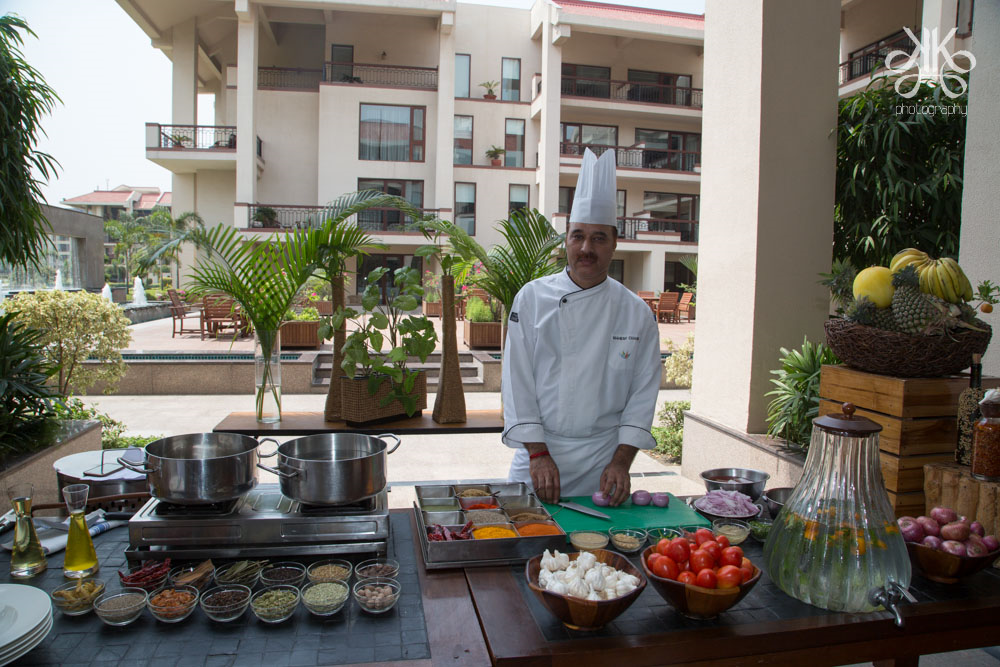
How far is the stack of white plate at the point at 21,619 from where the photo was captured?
116cm

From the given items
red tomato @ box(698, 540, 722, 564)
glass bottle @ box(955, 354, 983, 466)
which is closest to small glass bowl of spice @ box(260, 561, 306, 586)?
red tomato @ box(698, 540, 722, 564)

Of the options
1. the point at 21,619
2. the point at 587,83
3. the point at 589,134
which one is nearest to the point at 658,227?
the point at 589,134

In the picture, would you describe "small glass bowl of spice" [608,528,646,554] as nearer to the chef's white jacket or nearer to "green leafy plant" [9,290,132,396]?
the chef's white jacket

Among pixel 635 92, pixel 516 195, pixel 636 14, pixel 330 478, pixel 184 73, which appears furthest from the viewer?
pixel 636 14

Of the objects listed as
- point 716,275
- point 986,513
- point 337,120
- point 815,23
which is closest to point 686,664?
point 986,513

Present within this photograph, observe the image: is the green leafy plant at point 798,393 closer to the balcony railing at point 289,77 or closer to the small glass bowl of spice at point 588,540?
the small glass bowl of spice at point 588,540

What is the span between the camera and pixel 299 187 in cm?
1945

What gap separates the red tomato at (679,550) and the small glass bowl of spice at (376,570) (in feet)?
2.02

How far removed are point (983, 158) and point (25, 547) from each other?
14.2ft

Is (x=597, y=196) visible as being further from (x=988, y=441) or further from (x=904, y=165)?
(x=904, y=165)

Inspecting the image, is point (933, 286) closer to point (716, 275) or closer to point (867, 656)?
point (867, 656)

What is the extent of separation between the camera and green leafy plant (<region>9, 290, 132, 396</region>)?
18.7ft

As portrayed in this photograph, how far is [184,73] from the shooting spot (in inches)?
736

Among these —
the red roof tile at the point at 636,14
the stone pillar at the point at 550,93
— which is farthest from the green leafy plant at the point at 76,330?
the red roof tile at the point at 636,14
